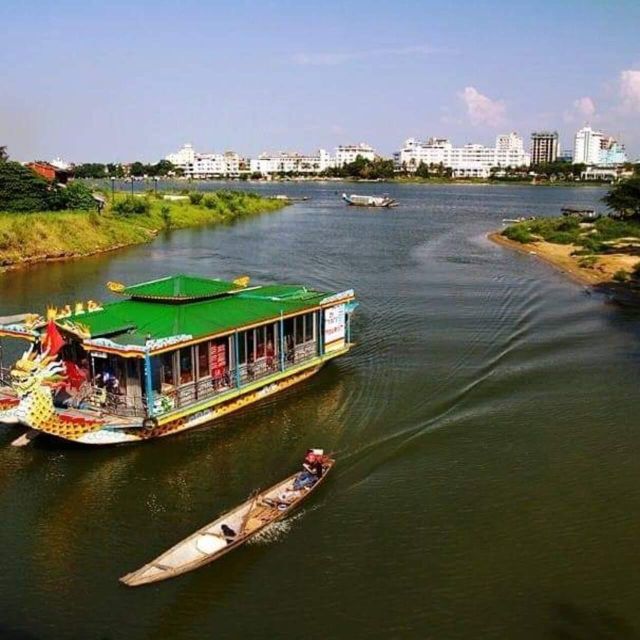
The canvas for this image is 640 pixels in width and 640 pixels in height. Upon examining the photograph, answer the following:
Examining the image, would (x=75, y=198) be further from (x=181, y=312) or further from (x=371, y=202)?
(x=371, y=202)

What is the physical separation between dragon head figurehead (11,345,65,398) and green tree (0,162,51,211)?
40015 mm

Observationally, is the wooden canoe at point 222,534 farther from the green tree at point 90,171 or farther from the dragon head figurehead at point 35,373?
the green tree at point 90,171

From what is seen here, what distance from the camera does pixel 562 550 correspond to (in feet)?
47.2

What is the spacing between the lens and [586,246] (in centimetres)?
5428

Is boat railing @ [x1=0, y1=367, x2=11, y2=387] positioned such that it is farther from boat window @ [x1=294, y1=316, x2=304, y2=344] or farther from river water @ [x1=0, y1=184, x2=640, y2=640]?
boat window @ [x1=294, y1=316, x2=304, y2=344]

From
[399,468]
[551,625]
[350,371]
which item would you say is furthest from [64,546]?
[350,371]

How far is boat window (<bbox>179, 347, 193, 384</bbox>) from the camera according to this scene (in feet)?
62.5

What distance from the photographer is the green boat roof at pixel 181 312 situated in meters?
18.8

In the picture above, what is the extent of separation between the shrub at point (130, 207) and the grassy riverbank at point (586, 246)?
105ft

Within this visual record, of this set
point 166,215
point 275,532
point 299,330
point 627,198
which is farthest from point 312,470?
point 166,215

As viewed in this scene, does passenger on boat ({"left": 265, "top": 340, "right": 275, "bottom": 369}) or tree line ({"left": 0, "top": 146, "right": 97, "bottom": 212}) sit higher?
tree line ({"left": 0, "top": 146, "right": 97, "bottom": 212})

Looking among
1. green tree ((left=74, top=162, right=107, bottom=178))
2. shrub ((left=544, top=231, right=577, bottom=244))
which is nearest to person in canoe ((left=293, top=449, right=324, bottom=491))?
Answer: shrub ((left=544, top=231, right=577, bottom=244))

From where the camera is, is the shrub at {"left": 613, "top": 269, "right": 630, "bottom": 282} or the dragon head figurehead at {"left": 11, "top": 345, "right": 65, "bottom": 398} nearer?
the dragon head figurehead at {"left": 11, "top": 345, "right": 65, "bottom": 398}

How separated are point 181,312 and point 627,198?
179 ft
